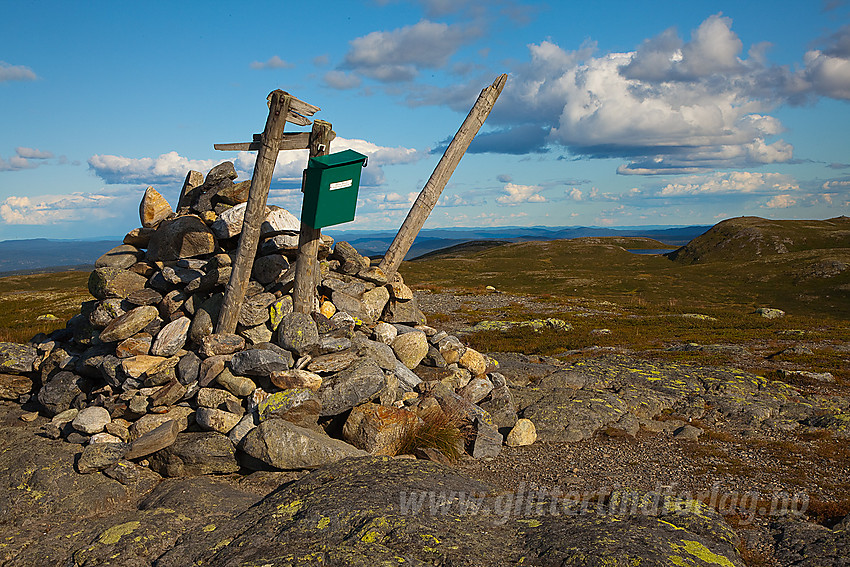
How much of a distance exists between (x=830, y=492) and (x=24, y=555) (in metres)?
14.1

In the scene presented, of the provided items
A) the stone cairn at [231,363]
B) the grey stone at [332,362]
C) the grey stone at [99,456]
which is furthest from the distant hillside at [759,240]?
the grey stone at [99,456]

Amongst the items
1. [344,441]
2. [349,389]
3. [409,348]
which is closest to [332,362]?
[349,389]

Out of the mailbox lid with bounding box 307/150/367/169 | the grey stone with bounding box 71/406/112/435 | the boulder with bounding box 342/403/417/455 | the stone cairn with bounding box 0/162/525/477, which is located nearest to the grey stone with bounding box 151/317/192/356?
the stone cairn with bounding box 0/162/525/477

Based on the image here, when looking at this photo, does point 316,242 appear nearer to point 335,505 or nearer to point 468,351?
point 468,351

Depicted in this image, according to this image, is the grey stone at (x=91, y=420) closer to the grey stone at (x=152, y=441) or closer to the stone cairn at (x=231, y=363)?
the stone cairn at (x=231, y=363)

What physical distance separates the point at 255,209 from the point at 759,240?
158047 millimetres

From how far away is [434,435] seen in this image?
38.2ft

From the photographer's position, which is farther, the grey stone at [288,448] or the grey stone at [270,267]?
the grey stone at [270,267]

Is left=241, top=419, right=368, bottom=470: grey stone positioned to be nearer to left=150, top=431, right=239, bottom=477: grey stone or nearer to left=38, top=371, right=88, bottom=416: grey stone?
left=150, top=431, right=239, bottom=477: grey stone

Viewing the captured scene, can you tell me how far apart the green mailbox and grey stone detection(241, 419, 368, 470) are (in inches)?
188

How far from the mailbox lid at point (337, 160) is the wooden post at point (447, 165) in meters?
3.50

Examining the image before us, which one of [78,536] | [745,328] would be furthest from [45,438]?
[745,328]

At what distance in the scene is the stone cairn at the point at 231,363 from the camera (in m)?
10.6

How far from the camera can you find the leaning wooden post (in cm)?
1221
